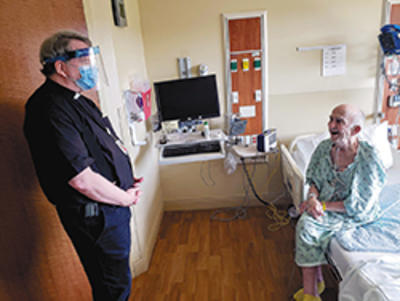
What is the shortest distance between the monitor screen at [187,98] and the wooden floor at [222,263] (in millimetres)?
1048

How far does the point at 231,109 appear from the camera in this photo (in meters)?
2.84

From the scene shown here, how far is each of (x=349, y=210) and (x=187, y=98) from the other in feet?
4.89

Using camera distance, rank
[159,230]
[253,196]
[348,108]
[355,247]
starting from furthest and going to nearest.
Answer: [253,196]
[159,230]
[348,108]
[355,247]

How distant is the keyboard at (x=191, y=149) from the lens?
2.38 meters

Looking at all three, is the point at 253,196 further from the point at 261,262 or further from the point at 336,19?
the point at 336,19

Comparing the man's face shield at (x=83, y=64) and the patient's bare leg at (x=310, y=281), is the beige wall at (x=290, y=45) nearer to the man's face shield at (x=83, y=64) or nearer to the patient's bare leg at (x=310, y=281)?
the patient's bare leg at (x=310, y=281)

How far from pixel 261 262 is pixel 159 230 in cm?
102

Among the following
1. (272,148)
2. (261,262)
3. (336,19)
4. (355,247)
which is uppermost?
(336,19)

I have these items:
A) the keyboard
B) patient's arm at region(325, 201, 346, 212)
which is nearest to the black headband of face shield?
the keyboard

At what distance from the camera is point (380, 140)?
2.48m

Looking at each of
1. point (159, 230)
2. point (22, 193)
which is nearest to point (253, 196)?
point (159, 230)

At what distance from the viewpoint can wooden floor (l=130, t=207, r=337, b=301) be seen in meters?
1.99

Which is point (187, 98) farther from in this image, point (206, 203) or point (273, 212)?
point (273, 212)

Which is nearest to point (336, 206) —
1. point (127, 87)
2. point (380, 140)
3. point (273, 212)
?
point (380, 140)
